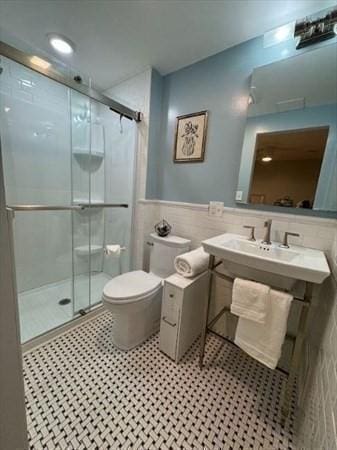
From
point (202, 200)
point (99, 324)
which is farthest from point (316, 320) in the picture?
point (99, 324)

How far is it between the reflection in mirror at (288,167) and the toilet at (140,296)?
2.50 ft

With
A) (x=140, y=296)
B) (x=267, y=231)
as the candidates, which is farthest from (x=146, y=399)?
(x=267, y=231)

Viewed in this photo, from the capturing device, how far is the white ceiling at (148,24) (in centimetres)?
118

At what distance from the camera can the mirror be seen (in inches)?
46.7

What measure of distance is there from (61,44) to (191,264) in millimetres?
2064

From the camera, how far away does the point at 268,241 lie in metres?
1.32

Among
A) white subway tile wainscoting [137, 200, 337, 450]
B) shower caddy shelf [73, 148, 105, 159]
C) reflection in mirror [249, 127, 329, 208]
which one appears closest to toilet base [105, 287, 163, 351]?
white subway tile wainscoting [137, 200, 337, 450]

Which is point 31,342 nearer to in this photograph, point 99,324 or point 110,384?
point 99,324

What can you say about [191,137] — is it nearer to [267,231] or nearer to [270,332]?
[267,231]

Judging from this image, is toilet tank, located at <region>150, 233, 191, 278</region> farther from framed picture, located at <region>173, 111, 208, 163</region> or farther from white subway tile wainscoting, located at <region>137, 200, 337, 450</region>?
framed picture, located at <region>173, 111, 208, 163</region>

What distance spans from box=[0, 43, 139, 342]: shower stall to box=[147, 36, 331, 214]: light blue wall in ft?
1.22

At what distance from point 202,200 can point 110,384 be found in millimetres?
1493

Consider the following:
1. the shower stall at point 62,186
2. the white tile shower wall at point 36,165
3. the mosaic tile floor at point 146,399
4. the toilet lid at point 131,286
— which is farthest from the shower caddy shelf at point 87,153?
the mosaic tile floor at point 146,399

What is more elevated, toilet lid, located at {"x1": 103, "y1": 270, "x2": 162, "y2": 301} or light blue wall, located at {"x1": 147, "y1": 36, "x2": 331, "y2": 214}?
light blue wall, located at {"x1": 147, "y1": 36, "x2": 331, "y2": 214}
